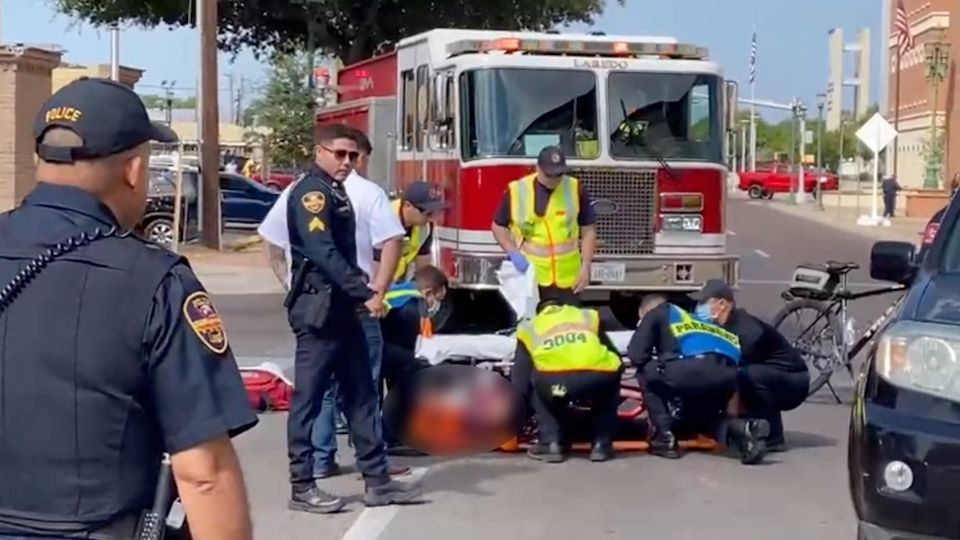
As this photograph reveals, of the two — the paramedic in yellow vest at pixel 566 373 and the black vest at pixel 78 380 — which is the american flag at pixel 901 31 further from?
the black vest at pixel 78 380

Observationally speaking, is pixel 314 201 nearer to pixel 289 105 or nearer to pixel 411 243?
pixel 411 243

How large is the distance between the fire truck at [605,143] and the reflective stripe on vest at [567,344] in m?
4.64

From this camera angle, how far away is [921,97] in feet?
257

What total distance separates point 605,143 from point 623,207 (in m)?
0.59

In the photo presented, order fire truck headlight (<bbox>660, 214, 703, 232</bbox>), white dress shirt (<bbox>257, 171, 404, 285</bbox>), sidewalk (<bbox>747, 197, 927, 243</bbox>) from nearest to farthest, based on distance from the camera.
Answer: white dress shirt (<bbox>257, 171, 404, 285</bbox>), fire truck headlight (<bbox>660, 214, 703, 232</bbox>), sidewalk (<bbox>747, 197, 927, 243</bbox>)

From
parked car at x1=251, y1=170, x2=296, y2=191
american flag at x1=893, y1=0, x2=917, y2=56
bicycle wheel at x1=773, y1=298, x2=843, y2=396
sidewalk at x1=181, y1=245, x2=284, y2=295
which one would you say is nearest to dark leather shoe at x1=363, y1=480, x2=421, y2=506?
bicycle wheel at x1=773, y1=298, x2=843, y2=396

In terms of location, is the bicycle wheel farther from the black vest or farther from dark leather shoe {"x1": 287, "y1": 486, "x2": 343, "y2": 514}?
the black vest

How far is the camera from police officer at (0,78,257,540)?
2.94 m

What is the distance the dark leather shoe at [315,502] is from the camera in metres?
7.97

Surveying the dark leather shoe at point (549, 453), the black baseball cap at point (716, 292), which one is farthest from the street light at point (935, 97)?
the dark leather shoe at point (549, 453)

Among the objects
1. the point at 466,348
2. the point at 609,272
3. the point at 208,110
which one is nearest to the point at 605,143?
the point at 609,272

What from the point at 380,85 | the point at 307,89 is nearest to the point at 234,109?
the point at 307,89

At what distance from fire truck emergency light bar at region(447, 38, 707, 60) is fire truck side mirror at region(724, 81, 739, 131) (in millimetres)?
392

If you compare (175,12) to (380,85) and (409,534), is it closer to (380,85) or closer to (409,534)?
(380,85)
